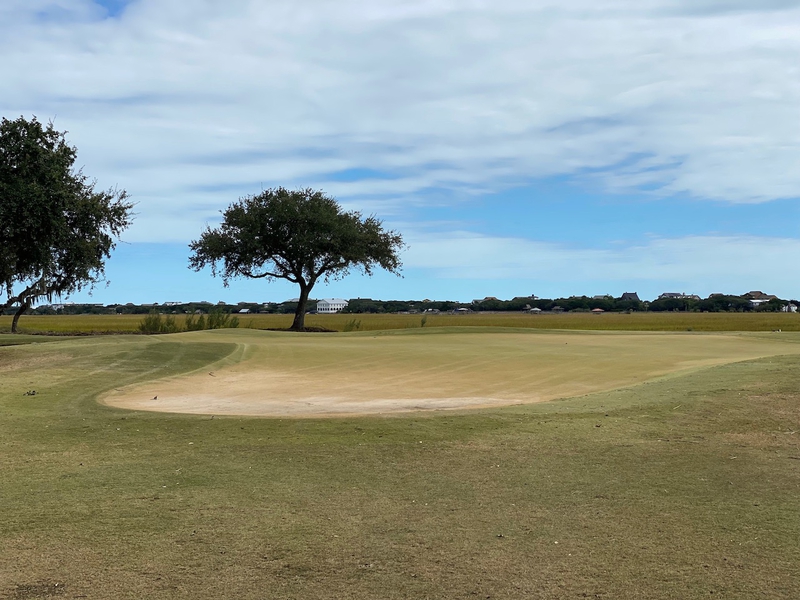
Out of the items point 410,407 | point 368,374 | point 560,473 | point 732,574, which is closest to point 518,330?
point 368,374

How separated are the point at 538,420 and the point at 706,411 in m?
2.70

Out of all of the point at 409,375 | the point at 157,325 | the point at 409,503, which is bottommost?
the point at 409,503

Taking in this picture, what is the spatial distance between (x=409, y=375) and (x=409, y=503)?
480 inches

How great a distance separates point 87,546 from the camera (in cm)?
592

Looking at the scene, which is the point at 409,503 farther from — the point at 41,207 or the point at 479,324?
the point at 479,324

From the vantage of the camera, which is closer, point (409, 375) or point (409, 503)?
point (409, 503)

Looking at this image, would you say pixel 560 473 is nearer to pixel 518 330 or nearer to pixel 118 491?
pixel 118 491

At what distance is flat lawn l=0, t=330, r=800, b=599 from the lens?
17.6 ft

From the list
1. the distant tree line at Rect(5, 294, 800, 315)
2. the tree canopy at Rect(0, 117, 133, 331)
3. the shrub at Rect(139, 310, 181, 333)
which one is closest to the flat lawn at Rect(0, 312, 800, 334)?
the shrub at Rect(139, 310, 181, 333)

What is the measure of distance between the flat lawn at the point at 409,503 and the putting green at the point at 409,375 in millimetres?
2423

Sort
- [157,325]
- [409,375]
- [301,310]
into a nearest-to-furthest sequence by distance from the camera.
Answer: [409,375], [157,325], [301,310]

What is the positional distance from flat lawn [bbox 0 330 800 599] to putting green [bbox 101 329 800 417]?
2423 millimetres

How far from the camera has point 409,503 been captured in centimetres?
712

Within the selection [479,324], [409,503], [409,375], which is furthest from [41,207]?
[479,324]
